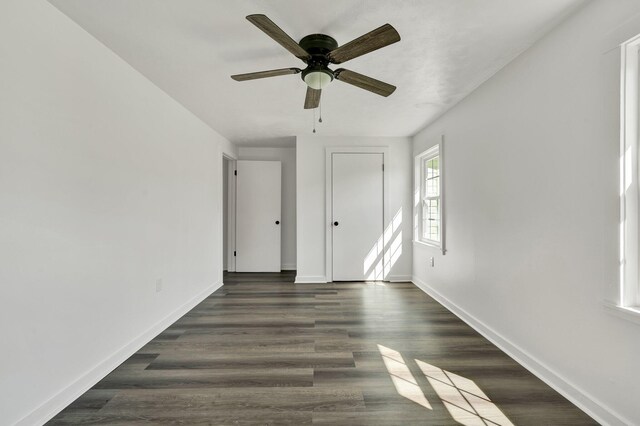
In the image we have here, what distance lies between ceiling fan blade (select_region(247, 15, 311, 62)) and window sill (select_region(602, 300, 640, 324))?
2.17 metres

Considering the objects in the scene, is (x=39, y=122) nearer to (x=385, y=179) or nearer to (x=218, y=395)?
(x=218, y=395)

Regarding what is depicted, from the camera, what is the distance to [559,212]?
1959 millimetres

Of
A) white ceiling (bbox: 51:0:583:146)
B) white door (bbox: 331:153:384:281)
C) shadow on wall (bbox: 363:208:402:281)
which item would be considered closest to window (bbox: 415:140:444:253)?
shadow on wall (bbox: 363:208:402:281)

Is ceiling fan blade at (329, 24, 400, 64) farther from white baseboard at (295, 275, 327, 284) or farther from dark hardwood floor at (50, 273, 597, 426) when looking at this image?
white baseboard at (295, 275, 327, 284)

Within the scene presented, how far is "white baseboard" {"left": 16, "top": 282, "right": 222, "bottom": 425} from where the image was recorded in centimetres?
166

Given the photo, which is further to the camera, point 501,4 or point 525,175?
point 525,175

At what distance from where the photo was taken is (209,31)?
197cm

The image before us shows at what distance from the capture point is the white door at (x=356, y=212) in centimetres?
482

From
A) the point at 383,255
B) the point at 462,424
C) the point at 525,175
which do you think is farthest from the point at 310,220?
the point at 462,424

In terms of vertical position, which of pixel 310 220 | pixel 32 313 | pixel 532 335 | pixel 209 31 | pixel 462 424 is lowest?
pixel 462 424

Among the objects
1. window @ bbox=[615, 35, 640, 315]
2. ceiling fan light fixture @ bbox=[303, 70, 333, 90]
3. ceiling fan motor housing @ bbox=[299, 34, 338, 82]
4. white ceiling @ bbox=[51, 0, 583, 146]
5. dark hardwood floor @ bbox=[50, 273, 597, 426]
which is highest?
white ceiling @ bbox=[51, 0, 583, 146]

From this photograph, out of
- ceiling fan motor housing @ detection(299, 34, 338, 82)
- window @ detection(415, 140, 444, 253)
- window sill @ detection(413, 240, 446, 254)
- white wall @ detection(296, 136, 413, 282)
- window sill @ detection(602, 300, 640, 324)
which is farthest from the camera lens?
white wall @ detection(296, 136, 413, 282)

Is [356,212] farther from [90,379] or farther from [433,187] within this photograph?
[90,379]

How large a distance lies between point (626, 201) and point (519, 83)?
1.21 m
